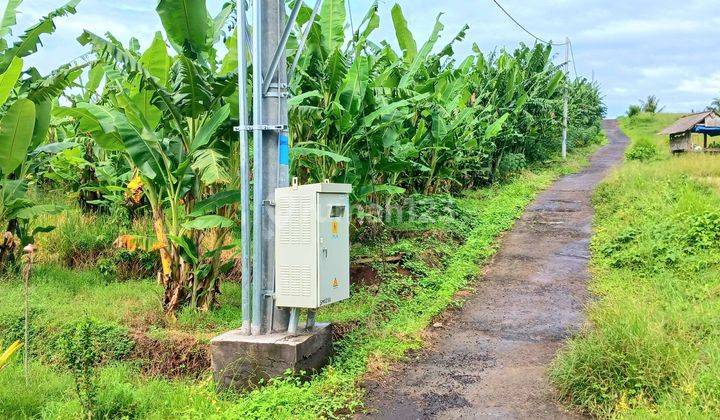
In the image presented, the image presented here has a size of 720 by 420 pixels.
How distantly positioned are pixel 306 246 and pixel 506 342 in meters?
2.54

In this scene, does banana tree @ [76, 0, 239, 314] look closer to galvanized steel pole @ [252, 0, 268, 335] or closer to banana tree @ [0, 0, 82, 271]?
galvanized steel pole @ [252, 0, 268, 335]

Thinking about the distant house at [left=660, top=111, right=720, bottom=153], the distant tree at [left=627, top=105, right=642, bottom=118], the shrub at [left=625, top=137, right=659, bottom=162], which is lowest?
the shrub at [left=625, top=137, right=659, bottom=162]

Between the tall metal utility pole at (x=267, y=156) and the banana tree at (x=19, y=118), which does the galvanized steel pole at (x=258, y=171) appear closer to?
the tall metal utility pole at (x=267, y=156)

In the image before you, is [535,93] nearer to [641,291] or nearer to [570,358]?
[641,291]

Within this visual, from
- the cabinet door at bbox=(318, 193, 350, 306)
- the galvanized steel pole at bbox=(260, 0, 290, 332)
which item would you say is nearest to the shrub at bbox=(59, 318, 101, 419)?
the galvanized steel pole at bbox=(260, 0, 290, 332)

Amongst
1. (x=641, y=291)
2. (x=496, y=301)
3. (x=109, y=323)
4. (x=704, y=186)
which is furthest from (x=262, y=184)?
(x=704, y=186)

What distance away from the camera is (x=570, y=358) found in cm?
478

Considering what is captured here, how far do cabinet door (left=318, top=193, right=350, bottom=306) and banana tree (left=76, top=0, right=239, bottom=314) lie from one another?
1097mm

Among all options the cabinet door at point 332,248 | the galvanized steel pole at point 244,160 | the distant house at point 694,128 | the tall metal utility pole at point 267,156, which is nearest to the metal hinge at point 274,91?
the tall metal utility pole at point 267,156

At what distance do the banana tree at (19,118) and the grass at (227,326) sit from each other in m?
0.61

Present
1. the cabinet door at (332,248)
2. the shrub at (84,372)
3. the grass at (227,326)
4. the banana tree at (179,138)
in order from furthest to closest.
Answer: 1. the banana tree at (179,138)
2. the cabinet door at (332,248)
3. the grass at (227,326)
4. the shrub at (84,372)

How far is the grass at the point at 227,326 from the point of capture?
4.40 meters

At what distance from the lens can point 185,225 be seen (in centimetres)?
572

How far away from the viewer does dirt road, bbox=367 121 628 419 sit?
471cm
